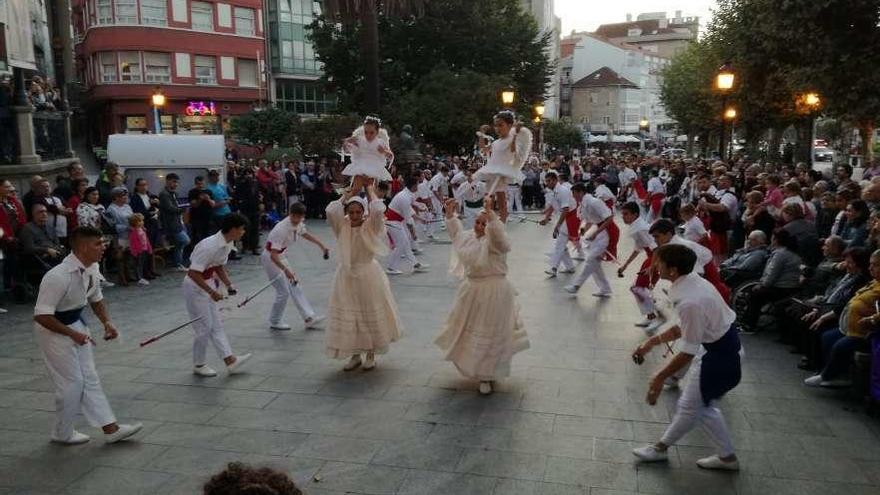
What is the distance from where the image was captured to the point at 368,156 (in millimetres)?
8344

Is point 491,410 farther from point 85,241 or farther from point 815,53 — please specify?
point 815,53

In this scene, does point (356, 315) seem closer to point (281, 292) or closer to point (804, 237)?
point (281, 292)

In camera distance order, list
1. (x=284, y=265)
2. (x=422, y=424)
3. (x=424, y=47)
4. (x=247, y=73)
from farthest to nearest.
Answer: (x=247, y=73), (x=424, y=47), (x=284, y=265), (x=422, y=424)

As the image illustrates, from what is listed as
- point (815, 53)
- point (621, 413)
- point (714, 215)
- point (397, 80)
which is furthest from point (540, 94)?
point (621, 413)

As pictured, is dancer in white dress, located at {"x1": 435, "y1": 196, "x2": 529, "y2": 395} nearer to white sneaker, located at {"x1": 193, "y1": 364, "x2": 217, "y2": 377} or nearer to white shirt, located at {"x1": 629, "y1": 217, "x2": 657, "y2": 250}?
white sneaker, located at {"x1": 193, "y1": 364, "x2": 217, "y2": 377}

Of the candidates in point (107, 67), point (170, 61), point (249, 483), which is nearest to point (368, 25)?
point (249, 483)

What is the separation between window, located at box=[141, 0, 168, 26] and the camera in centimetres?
4066

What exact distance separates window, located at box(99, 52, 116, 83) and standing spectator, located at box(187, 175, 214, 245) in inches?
1259

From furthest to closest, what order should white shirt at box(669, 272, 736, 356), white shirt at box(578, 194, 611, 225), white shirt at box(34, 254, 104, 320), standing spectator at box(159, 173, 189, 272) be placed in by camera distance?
standing spectator at box(159, 173, 189, 272)
white shirt at box(578, 194, 611, 225)
white shirt at box(34, 254, 104, 320)
white shirt at box(669, 272, 736, 356)

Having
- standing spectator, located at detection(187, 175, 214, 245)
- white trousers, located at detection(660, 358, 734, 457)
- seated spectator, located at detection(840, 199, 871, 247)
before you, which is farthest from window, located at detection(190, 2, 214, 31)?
white trousers, located at detection(660, 358, 734, 457)

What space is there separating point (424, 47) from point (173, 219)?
22950 millimetres

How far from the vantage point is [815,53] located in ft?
46.2

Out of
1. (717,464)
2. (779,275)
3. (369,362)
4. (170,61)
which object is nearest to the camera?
(717,464)

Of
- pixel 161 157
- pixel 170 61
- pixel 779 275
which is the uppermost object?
pixel 170 61
